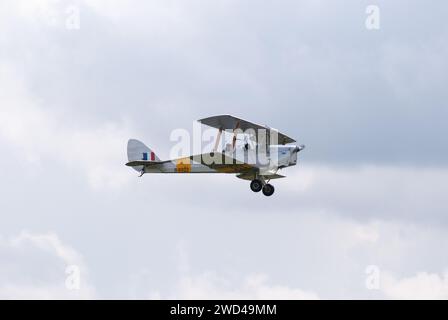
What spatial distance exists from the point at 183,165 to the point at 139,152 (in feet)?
9.51

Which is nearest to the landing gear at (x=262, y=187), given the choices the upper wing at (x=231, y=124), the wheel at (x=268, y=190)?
the wheel at (x=268, y=190)

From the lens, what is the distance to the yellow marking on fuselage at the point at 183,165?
53.9 m

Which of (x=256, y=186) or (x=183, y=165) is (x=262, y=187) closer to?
(x=256, y=186)

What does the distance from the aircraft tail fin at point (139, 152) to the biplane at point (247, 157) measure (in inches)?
39.5

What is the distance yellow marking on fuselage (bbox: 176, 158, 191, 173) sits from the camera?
53.9 m

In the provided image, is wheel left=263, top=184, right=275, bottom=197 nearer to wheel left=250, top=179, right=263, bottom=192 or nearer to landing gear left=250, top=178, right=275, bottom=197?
landing gear left=250, top=178, right=275, bottom=197

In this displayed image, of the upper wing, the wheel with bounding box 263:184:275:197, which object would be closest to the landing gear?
the wheel with bounding box 263:184:275:197

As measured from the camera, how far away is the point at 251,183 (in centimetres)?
5344

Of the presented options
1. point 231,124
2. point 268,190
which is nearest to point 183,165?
point 231,124

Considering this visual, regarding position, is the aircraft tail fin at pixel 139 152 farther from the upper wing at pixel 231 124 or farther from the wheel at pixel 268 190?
the wheel at pixel 268 190

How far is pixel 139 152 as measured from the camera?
55.9 m

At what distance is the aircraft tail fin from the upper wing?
3.66 m
